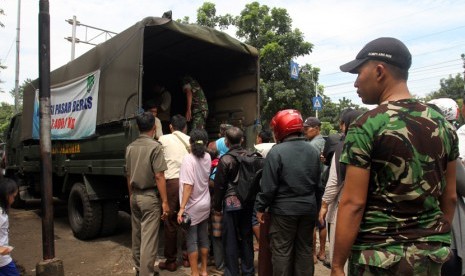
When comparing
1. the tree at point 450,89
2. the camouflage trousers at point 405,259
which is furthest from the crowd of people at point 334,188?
the tree at point 450,89

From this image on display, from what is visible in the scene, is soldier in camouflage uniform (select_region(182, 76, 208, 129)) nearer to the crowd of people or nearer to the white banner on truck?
the crowd of people

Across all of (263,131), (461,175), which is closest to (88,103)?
(263,131)

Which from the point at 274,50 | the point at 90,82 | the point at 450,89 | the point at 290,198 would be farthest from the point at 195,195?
the point at 450,89

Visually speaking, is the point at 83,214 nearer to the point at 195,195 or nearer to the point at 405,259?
the point at 195,195

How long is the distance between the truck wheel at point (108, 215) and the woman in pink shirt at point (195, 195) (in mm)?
2013

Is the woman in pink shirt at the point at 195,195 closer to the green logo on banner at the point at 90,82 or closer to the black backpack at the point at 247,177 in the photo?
the black backpack at the point at 247,177

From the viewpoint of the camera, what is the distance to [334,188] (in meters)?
3.18

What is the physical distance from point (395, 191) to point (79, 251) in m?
4.63

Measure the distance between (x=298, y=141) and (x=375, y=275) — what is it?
5.40 feet

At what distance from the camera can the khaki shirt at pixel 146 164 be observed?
3691mm

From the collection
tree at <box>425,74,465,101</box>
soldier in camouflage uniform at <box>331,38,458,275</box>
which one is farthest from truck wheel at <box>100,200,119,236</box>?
tree at <box>425,74,465,101</box>

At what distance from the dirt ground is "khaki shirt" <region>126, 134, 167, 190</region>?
3.77 feet

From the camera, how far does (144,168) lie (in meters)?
3.70

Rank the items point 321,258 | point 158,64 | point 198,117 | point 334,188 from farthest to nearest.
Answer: point 158,64, point 198,117, point 321,258, point 334,188
